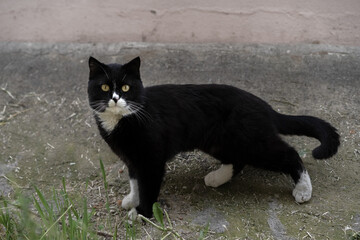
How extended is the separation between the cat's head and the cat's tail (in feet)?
2.96

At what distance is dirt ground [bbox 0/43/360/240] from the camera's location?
102 inches

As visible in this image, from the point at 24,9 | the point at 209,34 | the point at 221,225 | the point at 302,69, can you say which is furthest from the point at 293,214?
the point at 24,9

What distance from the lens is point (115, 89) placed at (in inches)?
95.8

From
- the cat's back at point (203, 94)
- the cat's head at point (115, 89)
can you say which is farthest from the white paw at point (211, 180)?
the cat's head at point (115, 89)

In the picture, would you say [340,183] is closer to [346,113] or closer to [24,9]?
[346,113]

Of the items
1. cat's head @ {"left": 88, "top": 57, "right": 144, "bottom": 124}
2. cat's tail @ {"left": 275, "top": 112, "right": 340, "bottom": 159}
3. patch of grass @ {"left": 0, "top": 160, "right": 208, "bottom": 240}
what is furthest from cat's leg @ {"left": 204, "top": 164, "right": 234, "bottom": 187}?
patch of grass @ {"left": 0, "top": 160, "right": 208, "bottom": 240}

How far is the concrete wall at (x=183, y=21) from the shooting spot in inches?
150

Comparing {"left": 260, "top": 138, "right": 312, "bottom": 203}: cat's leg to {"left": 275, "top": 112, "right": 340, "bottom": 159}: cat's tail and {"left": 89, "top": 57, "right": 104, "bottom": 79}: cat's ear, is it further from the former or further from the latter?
{"left": 89, "top": 57, "right": 104, "bottom": 79}: cat's ear

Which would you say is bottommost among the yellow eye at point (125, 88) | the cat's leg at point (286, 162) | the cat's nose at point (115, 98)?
the cat's leg at point (286, 162)

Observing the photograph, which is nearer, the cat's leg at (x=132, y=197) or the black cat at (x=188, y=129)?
the black cat at (x=188, y=129)

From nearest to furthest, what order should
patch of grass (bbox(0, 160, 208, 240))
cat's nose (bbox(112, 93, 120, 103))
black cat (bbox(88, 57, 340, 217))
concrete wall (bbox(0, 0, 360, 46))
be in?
patch of grass (bbox(0, 160, 208, 240)) < cat's nose (bbox(112, 93, 120, 103)) < black cat (bbox(88, 57, 340, 217)) < concrete wall (bbox(0, 0, 360, 46))

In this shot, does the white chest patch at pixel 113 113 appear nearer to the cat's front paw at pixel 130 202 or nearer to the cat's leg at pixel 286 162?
the cat's front paw at pixel 130 202

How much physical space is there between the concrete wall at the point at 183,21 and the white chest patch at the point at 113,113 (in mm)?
1596

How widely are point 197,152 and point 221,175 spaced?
1.36 ft
